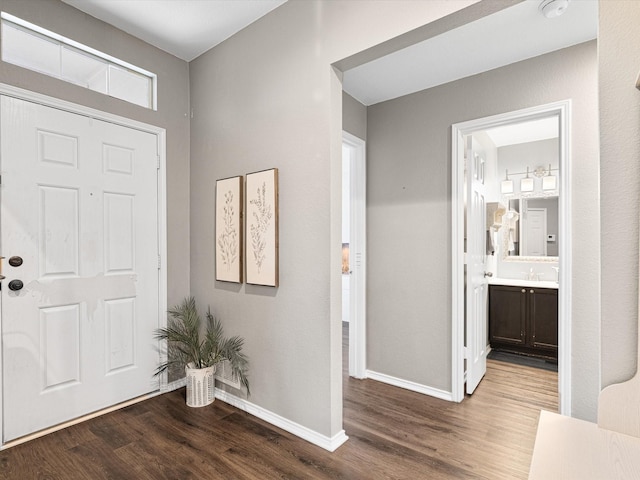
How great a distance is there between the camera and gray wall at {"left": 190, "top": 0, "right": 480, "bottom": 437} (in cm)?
213

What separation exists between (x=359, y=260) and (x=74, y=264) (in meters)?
2.27

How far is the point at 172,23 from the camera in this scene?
2561mm

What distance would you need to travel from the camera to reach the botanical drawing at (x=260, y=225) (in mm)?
2482

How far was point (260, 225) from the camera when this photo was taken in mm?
2525

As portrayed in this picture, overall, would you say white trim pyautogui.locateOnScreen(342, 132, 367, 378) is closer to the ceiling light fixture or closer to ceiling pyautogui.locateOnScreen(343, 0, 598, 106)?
ceiling pyautogui.locateOnScreen(343, 0, 598, 106)

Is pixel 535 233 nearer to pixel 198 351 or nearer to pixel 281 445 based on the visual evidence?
pixel 281 445

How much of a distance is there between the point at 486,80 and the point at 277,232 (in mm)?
2024

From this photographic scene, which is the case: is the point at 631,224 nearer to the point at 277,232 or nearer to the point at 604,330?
the point at 604,330

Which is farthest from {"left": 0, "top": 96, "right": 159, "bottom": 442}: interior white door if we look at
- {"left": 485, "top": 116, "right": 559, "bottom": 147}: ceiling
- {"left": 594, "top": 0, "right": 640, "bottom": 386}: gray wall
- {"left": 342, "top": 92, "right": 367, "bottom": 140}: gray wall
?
{"left": 485, "top": 116, "right": 559, "bottom": 147}: ceiling

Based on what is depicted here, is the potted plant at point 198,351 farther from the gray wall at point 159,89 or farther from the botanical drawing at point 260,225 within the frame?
the botanical drawing at point 260,225

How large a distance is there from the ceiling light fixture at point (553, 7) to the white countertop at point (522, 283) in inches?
111

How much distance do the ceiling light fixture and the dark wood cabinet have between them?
284 cm

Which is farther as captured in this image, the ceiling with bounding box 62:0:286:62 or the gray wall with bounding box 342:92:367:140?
the gray wall with bounding box 342:92:367:140

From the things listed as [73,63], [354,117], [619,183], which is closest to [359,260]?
[354,117]
